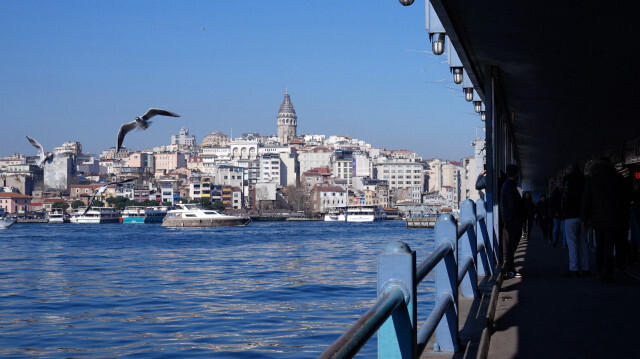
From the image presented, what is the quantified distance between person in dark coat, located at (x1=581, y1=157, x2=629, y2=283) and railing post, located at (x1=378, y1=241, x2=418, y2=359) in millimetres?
5879

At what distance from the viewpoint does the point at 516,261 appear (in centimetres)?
1155

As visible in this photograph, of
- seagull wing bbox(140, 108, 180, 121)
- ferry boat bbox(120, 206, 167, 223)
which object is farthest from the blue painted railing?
ferry boat bbox(120, 206, 167, 223)

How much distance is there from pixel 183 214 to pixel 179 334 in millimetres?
95667

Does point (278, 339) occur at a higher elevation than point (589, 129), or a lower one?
lower

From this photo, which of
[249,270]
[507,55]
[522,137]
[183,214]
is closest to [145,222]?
[183,214]

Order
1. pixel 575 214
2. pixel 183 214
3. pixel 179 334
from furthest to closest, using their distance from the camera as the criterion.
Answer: pixel 183 214 < pixel 179 334 < pixel 575 214

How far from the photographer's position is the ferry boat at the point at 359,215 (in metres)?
131

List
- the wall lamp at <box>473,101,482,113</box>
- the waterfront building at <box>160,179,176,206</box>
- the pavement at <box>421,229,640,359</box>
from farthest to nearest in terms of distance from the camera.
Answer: the waterfront building at <box>160,179,176,206</box> → the wall lamp at <box>473,101,482,113</box> → the pavement at <box>421,229,640,359</box>

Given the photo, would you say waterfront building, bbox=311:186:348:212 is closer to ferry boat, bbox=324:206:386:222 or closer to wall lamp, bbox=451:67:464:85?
ferry boat, bbox=324:206:386:222

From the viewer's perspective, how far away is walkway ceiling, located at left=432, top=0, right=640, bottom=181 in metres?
7.06

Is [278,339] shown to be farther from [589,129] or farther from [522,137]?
[522,137]

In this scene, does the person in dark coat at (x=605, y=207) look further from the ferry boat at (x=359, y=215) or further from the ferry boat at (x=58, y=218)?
the ferry boat at (x=58, y=218)

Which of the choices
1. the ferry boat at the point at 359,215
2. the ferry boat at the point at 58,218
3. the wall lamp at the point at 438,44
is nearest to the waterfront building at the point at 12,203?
the ferry boat at the point at 58,218

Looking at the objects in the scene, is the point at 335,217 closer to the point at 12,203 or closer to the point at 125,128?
the point at 12,203
